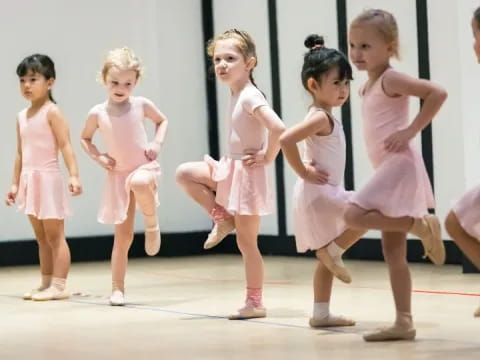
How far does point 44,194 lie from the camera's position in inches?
220

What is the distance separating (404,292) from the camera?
12.4 ft

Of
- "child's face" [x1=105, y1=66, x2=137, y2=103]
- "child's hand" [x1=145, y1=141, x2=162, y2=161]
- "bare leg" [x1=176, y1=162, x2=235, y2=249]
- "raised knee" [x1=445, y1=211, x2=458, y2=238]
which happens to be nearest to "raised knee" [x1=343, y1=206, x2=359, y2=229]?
"raised knee" [x1=445, y1=211, x2=458, y2=238]

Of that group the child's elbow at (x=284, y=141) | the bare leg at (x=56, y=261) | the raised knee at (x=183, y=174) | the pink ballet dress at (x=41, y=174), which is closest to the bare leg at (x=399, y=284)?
the child's elbow at (x=284, y=141)

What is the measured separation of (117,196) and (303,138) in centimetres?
147

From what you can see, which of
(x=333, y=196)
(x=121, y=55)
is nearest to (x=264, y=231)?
(x=121, y=55)

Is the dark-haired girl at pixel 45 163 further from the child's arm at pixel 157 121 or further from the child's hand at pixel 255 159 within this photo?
the child's hand at pixel 255 159

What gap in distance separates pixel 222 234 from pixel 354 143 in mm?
2886

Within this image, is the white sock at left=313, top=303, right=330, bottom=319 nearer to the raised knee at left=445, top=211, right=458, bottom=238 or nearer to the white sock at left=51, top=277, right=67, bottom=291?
the raised knee at left=445, top=211, right=458, bottom=238

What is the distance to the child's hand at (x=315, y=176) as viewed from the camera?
4.07m

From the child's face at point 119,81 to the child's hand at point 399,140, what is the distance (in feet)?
6.17

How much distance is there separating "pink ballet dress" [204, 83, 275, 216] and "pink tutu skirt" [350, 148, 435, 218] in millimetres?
900

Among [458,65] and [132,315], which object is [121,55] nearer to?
[132,315]

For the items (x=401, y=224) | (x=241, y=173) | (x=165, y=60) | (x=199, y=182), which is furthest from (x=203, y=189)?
(x=165, y=60)

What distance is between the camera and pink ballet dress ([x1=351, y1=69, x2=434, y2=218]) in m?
3.64
